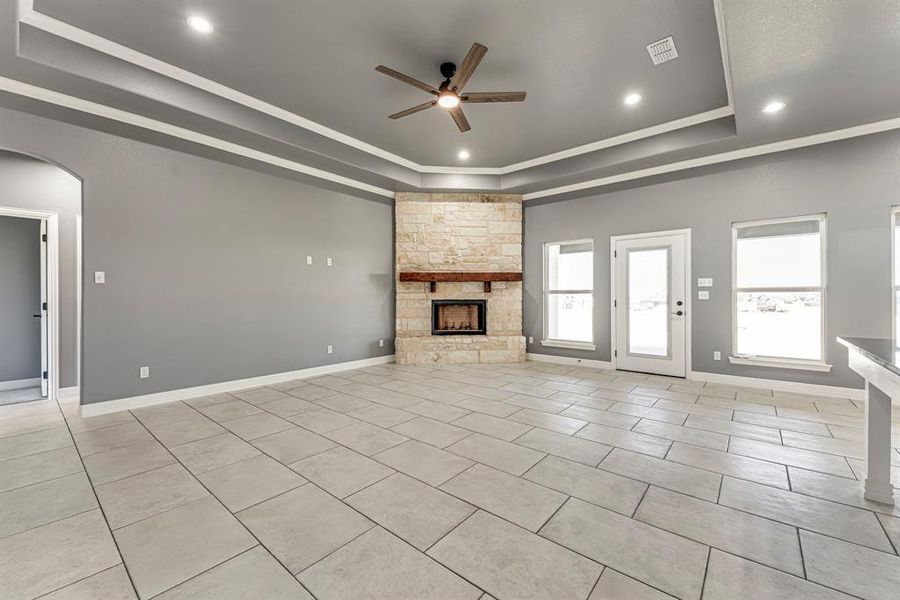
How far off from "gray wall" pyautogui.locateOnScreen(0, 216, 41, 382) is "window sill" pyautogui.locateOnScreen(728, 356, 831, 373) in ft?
31.1

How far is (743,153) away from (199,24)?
5.95 m

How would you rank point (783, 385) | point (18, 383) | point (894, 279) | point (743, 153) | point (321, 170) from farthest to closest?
point (321, 170)
point (18, 383)
point (743, 153)
point (783, 385)
point (894, 279)

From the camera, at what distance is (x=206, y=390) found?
4352mm

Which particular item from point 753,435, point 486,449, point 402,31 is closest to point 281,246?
point 402,31

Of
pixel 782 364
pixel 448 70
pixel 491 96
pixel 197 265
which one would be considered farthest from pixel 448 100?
pixel 782 364

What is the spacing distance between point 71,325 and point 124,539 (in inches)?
165

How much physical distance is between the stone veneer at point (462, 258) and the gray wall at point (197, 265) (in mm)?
849

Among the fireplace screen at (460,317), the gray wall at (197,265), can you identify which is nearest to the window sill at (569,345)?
the fireplace screen at (460,317)

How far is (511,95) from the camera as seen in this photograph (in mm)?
3307

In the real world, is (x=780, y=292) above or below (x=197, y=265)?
below

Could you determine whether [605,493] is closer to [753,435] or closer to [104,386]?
[753,435]

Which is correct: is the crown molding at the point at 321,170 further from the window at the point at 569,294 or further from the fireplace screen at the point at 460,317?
the fireplace screen at the point at 460,317

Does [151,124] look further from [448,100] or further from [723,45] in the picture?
[723,45]

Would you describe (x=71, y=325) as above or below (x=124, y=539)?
above
